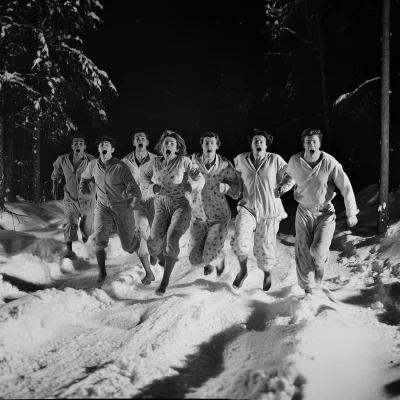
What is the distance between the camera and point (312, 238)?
5961 mm

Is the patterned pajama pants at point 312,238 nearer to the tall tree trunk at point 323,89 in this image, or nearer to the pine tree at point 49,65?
the pine tree at point 49,65

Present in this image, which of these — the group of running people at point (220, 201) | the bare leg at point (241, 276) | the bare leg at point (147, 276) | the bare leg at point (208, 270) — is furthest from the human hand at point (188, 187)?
the bare leg at point (147, 276)

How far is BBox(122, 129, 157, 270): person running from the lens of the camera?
300 inches

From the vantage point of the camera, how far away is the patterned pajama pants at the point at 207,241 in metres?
6.46

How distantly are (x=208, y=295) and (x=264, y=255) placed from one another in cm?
112

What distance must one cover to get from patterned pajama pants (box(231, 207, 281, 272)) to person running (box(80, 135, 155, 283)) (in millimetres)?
1544

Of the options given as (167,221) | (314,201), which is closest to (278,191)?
(314,201)

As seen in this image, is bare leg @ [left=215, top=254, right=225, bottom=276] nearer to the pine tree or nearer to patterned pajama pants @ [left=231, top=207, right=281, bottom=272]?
patterned pajama pants @ [left=231, top=207, right=281, bottom=272]

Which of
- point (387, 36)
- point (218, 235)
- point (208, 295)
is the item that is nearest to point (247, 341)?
point (208, 295)

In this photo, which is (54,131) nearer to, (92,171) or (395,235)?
(92,171)

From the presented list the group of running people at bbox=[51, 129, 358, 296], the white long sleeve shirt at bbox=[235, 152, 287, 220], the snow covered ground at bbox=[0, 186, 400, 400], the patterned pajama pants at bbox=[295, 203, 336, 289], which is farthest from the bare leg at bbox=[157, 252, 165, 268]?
the patterned pajama pants at bbox=[295, 203, 336, 289]

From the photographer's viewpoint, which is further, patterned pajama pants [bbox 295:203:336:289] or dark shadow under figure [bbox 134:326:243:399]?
patterned pajama pants [bbox 295:203:336:289]

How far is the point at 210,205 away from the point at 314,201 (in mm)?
1521

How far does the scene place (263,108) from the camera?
890 inches
